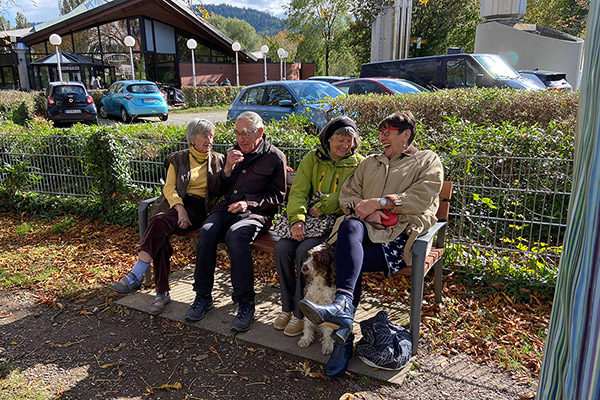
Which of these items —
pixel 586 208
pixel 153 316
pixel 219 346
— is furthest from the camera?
pixel 153 316

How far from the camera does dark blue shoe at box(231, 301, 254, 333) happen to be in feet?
11.8

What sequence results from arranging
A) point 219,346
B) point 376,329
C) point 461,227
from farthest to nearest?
1. point 461,227
2. point 219,346
3. point 376,329

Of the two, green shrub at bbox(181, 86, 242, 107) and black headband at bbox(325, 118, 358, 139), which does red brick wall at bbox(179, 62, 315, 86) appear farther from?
black headband at bbox(325, 118, 358, 139)

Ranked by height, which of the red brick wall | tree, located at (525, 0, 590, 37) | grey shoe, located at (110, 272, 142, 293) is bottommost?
grey shoe, located at (110, 272, 142, 293)

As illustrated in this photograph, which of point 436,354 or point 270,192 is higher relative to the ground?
point 270,192

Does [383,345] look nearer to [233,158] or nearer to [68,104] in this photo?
[233,158]

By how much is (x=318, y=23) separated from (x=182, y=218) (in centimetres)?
4492

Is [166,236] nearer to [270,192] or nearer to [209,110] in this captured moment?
[270,192]

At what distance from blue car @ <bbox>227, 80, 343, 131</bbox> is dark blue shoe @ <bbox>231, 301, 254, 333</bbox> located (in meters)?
5.76

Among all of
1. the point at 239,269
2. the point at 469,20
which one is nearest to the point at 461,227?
the point at 239,269

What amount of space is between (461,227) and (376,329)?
1631mm

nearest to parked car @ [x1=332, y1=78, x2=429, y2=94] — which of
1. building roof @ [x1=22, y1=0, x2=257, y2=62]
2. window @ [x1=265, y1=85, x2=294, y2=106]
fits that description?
window @ [x1=265, y1=85, x2=294, y2=106]

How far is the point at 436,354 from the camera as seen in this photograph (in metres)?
3.29

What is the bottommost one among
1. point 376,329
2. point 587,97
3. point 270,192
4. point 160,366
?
point 160,366
